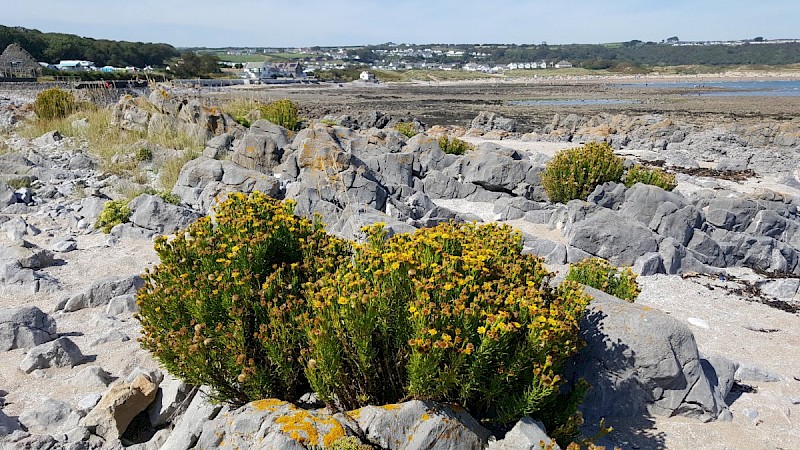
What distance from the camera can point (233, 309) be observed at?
410 centimetres

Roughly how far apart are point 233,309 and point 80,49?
112 m

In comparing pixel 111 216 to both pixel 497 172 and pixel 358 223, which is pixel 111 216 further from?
pixel 497 172

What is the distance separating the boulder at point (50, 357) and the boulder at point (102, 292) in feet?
4.66

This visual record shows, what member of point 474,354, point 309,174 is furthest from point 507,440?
point 309,174

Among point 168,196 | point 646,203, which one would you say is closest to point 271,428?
point 168,196

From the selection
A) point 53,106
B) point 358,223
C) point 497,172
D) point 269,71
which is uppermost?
point 269,71

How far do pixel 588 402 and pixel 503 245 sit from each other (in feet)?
5.54

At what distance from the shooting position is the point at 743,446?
5.22 m

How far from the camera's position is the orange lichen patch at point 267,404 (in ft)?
12.3

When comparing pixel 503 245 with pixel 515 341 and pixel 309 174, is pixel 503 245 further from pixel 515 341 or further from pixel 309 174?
pixel 309 174

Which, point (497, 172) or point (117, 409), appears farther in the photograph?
point (497, 172)

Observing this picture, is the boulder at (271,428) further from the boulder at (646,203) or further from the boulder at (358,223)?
the boulder at (646,203)

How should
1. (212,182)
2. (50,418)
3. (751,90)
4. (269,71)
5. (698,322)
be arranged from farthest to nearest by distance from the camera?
(269,71) → (751,90) → (212,182) → (698,322) → (50,418)

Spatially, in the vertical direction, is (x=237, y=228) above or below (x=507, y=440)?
above
